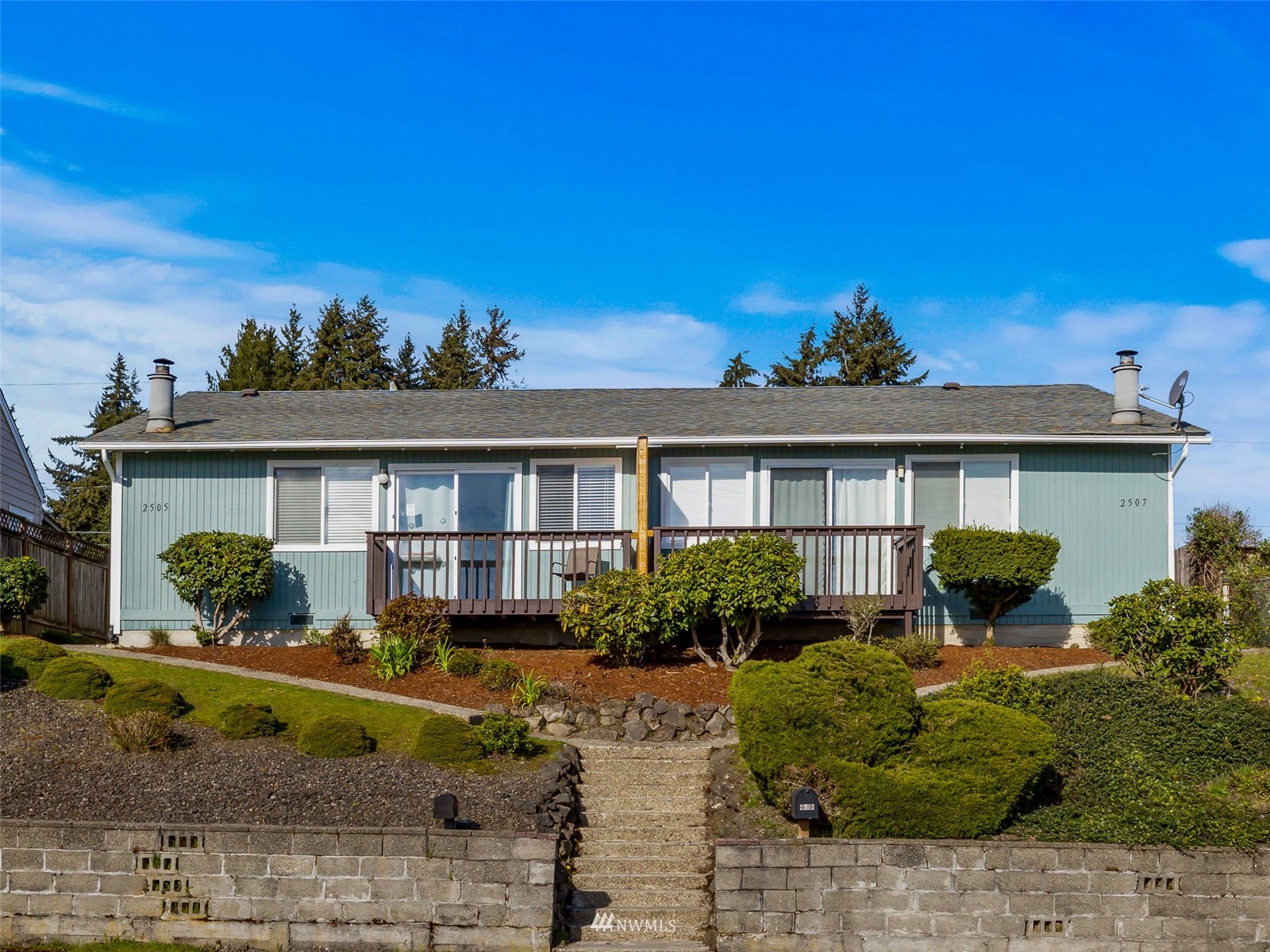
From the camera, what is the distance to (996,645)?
16.5 meters

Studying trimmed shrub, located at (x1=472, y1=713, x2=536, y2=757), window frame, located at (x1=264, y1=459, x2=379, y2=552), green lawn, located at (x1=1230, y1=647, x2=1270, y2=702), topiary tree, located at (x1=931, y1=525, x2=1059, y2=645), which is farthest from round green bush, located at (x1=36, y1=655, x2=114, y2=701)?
green lawn, located at (x1=1230, y1=647, x2=1270, y2=702)

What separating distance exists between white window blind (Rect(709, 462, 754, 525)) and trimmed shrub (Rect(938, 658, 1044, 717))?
6224mm

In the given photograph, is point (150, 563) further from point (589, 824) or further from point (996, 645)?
point (996, 645)

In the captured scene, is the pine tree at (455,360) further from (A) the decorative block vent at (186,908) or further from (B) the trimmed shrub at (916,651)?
(A) the decorative block vent at (186,908)

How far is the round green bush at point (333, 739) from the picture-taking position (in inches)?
423

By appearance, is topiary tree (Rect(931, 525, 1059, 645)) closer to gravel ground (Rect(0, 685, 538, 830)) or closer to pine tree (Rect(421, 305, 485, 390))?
gravel ground (Rect(0, 685, 538, 830))

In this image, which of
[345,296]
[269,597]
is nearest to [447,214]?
[269,597]

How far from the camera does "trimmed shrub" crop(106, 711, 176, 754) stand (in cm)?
1071

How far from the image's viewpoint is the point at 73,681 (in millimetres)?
12242

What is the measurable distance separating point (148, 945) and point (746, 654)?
8.03 meters

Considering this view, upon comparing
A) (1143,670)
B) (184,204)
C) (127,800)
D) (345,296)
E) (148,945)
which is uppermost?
(345,296)

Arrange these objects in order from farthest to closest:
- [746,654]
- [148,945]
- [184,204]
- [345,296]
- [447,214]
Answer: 1. [345,296]
2. [447,214]
3. [184,204]
4. [746,654]
5. [148,945]

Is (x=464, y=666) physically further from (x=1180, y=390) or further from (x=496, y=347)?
(x=496, y=347)

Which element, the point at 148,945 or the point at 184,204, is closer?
the point at 148,945
